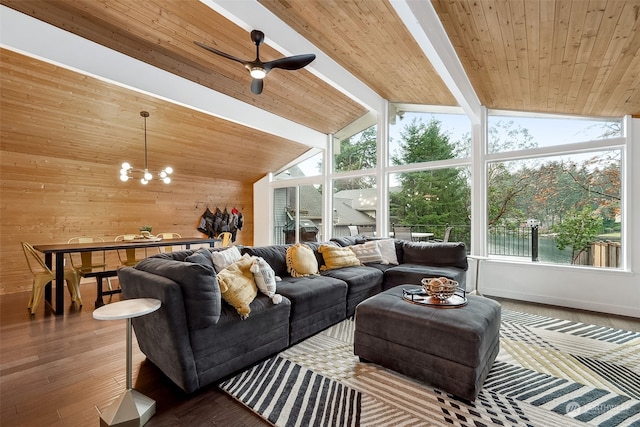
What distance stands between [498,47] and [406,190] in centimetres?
302

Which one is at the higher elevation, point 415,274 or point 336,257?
point 336,257

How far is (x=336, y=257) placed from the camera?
13.4 ft

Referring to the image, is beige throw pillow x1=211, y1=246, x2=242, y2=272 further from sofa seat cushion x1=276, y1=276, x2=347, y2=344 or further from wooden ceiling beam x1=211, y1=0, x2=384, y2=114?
wooden ceiling beam x1=211, y1=0, x2=384, y2=114

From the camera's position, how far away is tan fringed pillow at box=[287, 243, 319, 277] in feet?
11.7

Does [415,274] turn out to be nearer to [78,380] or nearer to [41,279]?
[78,380]

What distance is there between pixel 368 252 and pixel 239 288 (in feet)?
8.40

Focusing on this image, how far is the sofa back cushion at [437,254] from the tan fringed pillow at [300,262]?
5.51 feet

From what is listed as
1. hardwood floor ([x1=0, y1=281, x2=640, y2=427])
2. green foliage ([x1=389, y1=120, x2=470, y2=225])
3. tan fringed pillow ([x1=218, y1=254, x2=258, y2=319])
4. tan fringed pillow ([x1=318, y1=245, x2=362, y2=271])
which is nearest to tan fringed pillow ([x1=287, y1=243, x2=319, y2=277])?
tan fringed pillow ([x1=318, y1=245, x2=362, y2=271])

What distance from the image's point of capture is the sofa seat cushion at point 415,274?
12.6 ft

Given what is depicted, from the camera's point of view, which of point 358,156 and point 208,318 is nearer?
point 208,318

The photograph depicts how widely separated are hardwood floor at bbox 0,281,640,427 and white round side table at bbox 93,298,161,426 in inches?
3.0

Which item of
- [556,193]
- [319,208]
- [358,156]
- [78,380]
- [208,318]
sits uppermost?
[358,156]

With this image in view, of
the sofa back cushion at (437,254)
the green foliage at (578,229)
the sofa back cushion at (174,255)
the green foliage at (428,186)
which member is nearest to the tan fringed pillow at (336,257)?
the sofa back cushion at (437,254)

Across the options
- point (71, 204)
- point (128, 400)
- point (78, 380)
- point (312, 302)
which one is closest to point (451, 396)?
point (312, 302)
